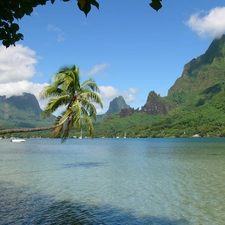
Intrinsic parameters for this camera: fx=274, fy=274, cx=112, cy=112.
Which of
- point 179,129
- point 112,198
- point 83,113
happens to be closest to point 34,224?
point 112,198

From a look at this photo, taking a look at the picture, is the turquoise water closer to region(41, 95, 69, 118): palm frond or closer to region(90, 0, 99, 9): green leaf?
region(41, 95, 69, 118): palm frond

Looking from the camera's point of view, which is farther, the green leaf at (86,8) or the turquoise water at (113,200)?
the turquoise water at (113,200)

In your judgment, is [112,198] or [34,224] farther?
[112,198]

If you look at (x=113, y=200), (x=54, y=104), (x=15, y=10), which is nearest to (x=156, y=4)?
(x=15, y=10)

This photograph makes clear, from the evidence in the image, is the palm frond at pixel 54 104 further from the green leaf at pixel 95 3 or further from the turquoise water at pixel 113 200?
the green leaf at pixel 95 3

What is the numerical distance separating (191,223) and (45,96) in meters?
11.0

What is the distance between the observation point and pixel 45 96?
16.9 metres

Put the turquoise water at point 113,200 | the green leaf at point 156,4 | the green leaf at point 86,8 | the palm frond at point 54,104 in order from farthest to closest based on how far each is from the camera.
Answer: the palm frond at point 54,104 < the turquoise water at point 113,200 < the green leaf at point 156,4 < the green leaf at point 86,8

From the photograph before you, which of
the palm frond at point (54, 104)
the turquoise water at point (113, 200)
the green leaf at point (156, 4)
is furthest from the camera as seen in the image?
the palm frond at point (54, 104)

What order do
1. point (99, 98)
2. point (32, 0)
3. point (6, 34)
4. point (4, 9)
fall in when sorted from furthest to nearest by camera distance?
1. point (99, 98)
2. point (6, 34)
3. point (4, 9)
4. point (32, 0)

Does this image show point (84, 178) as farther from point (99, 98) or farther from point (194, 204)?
point (194, 204)

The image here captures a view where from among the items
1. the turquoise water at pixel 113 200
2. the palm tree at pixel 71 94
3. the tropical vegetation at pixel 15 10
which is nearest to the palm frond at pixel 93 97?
the palm tree at pixel 71 94

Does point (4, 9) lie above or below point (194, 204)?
above

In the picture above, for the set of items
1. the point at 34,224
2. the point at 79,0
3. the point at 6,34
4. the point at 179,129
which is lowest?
the point at 34,224
